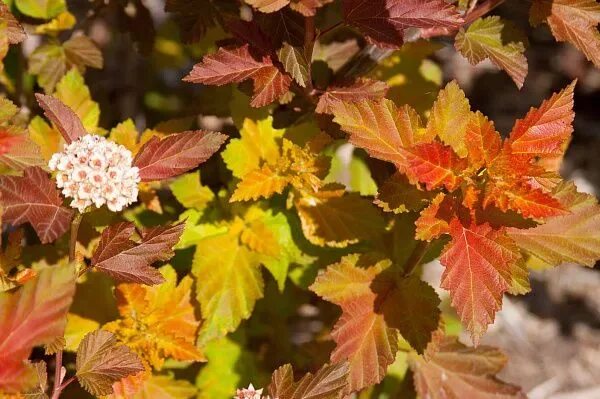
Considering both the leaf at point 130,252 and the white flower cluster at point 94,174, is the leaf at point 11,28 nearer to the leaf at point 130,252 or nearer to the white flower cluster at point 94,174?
the white flower cluster at point 94,174

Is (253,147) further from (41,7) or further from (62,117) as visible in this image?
(41,7)

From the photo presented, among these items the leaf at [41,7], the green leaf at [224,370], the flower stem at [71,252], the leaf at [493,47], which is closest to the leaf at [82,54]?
the leaf at [41,7]

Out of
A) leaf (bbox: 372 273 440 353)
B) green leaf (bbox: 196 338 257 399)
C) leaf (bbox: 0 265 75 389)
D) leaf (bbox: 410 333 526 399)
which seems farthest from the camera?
green leaf (bbox: 196 338 257 399)

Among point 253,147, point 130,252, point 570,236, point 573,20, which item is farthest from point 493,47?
point 130,252

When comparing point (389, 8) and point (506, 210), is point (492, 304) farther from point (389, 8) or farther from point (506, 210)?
point (389, 8)

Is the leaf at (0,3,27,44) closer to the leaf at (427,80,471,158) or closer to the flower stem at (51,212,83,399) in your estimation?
the flower stem at (51,212,83,399)

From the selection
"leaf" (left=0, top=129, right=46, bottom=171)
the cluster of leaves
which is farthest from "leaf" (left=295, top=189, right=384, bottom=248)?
"leaf" (left=0, top=129, right=46, bottom=171)

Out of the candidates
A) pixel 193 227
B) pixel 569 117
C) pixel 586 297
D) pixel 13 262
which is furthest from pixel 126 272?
pixel 586 297
